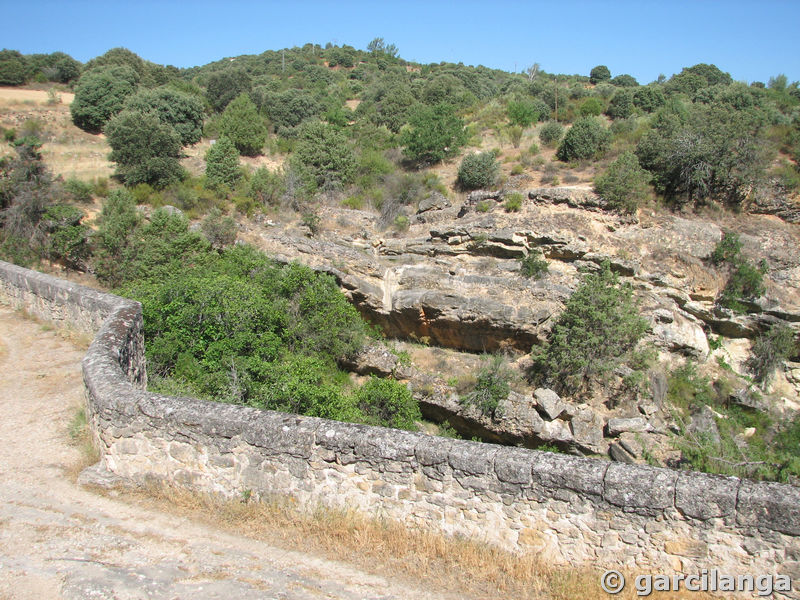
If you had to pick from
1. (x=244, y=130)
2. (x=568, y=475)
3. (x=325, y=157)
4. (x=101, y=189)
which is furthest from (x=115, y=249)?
(x=568, y=475)

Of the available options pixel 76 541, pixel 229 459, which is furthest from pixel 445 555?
pixel 76 541

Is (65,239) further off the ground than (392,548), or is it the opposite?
(65,239)

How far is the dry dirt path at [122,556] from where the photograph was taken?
3.63 m

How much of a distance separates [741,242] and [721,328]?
280cm

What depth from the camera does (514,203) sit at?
56.5 feet

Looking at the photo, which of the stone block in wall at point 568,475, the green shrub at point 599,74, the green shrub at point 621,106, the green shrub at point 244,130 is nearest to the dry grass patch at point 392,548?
the stone block in wall at point 568,475

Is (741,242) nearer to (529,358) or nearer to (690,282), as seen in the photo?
(690,282)

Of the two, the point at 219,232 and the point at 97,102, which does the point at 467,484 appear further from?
the point at 97,102

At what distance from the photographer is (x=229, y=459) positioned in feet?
15.8

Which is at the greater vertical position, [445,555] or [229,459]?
[229,459]

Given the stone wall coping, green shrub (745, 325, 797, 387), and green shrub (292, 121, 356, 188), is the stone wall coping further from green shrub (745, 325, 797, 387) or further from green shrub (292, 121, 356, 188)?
green shrub (292, 121, 356, 188)

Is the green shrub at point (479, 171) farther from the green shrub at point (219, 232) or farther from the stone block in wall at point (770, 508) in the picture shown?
the stone block in wall at point (770, 508)

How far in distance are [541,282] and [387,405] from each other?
21.6 ft

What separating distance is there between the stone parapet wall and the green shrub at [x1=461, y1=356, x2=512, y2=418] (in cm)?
714
